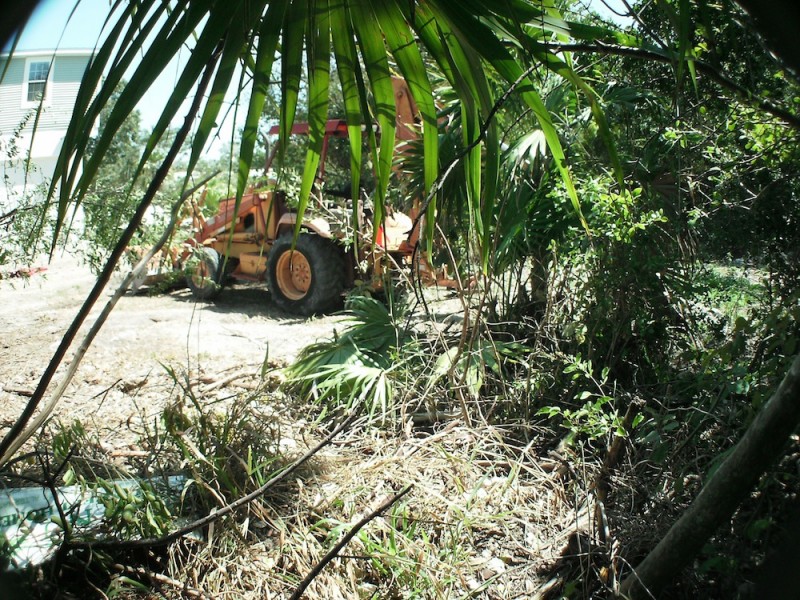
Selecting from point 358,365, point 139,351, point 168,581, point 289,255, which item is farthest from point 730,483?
point 289,255

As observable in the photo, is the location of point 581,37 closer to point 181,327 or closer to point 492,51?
point 492,51

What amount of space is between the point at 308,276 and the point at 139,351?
134 inches

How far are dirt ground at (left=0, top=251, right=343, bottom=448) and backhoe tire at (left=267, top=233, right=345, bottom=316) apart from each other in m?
0.27

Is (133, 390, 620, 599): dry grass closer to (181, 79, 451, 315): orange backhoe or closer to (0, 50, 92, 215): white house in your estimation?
(0, 50, 92, 215): white house

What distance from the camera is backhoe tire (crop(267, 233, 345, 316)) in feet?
30.2

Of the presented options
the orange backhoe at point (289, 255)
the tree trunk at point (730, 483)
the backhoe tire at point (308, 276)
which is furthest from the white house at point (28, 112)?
the tree trunk at point (730, 483)

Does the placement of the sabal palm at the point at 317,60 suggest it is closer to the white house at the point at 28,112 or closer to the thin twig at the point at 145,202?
the thin twig at the point at 145,202

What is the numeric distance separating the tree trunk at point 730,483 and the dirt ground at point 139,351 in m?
2.52

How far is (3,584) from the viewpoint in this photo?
181 centimetres

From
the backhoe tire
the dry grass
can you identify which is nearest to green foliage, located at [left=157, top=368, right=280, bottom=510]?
the dry grass

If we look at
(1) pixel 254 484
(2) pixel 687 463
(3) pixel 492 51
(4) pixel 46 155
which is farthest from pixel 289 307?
→ (3) pixel 492 51

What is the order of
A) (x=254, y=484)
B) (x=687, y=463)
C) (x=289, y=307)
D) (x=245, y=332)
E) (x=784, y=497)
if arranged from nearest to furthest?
(x=784, y=497) < (x=687, y=463) < (x=254, y=484) < (x=245, y=332) < (x=289, y=307)

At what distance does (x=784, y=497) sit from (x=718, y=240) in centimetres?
172

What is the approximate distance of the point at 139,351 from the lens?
264 inches
